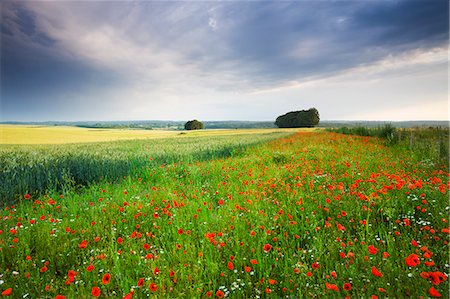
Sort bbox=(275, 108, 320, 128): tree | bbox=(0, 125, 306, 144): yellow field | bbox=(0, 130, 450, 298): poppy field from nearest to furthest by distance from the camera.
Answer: bbox=(0, 130, 450, 298): poppy field → bbox=(0, 125, 306, 144): yellow field → bbox=(275, 108, 320, 128): tree

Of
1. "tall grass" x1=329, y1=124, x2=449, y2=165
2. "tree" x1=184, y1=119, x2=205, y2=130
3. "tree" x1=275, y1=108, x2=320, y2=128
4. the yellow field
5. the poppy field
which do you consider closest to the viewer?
the poppy field

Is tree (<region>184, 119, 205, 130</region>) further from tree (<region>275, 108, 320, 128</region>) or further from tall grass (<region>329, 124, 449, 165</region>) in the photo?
tall grass (<region>329, 124, 449, 165</region>)

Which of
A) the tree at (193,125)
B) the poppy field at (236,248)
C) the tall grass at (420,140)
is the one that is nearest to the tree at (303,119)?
the tree at (193,125)

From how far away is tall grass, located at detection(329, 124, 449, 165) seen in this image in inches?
470

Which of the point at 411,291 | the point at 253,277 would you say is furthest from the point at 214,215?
the point at 411,291

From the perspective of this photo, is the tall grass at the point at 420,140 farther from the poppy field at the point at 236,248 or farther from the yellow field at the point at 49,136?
the yellow field at the point at 49,136

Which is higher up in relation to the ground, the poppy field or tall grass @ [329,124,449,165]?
tall grass @ [329,124,449,165]

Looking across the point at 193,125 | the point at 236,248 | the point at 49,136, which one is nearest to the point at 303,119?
the point at 193,125

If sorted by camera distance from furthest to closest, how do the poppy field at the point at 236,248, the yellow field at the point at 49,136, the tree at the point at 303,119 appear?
the tree at the point at 303,119, the yellow field at the point at 49,136, the poppy field at the point at 236,248

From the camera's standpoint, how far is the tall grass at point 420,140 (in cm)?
1194

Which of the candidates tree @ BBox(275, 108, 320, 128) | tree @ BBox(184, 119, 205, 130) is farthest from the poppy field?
tree @ BBox(275, 108, 320, 128)

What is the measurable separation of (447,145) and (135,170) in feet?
49.2

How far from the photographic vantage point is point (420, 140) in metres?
17.4

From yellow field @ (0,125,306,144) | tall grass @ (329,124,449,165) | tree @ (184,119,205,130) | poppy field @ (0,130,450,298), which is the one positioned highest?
tree @ (184,119,205,130)
